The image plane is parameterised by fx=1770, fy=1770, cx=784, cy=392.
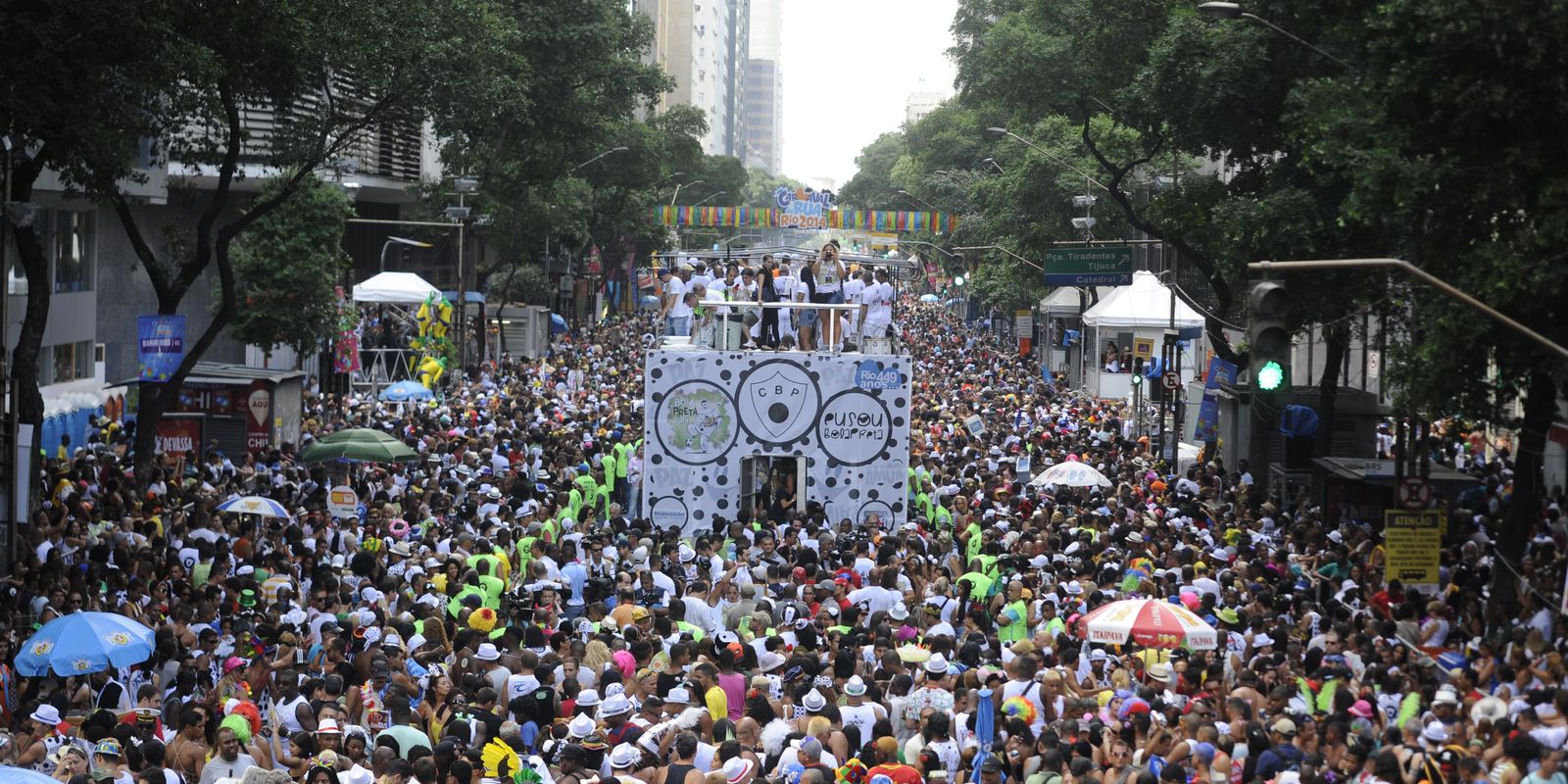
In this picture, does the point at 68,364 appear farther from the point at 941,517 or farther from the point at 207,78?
the point at 941,517

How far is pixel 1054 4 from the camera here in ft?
115

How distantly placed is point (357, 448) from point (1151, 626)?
12.6m

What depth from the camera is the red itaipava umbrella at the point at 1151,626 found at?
42.2ft

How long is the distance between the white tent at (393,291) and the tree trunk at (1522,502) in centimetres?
2648

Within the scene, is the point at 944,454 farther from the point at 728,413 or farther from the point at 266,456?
the point at 266,456

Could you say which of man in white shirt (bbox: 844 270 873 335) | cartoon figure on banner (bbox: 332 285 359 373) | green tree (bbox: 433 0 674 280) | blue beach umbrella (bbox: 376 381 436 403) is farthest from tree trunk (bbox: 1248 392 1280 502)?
cartoon figure on banner (bbox: 332 285 359 373)

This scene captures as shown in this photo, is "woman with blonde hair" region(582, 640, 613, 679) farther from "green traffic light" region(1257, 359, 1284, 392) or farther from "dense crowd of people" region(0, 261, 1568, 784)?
"green traffic light" region(1257, 359, 1284, 392)

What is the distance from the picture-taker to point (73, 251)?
105ft

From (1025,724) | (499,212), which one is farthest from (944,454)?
(499,212)

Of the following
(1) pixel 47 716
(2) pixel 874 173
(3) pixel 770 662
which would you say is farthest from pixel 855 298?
(2) pixel 874 173

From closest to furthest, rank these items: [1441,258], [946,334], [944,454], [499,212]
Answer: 1. [1441,258]
2. [944,454]
3. [499,212]
4. [946,334]

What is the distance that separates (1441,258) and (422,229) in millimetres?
41425

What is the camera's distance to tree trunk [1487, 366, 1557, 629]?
16359mm

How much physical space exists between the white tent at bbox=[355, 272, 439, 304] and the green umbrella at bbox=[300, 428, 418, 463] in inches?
628
